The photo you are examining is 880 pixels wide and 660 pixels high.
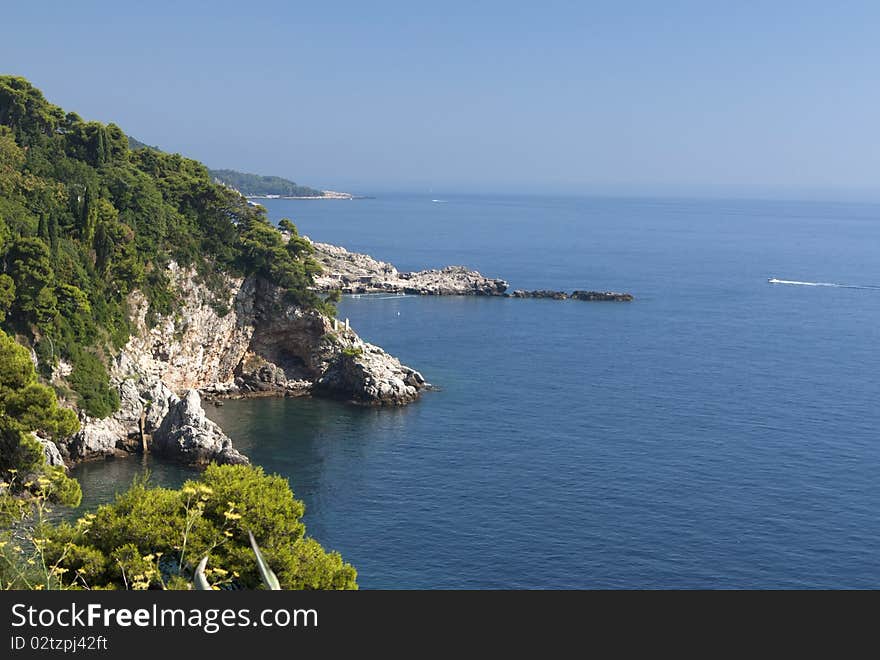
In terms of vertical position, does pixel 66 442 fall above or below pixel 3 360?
below

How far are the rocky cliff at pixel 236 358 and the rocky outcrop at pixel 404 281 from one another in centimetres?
5436

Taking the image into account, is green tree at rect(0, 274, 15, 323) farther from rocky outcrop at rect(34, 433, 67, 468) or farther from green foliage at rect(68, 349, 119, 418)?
rocky outcrop at rect(34, 433, 67, 468)

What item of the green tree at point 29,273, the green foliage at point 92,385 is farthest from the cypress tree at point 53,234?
the green foliage at point 92,385

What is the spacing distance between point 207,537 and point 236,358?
53934 millimetres

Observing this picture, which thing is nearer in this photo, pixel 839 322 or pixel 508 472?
pixel 508 472

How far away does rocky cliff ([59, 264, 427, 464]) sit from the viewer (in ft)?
210

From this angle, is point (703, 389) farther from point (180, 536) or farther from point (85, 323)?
point (180, 536)

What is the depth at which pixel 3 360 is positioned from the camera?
38469 mm

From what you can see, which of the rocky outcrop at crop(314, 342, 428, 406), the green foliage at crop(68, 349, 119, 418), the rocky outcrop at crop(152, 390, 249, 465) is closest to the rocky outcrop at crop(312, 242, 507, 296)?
the rocky outcrop at crop(314, 342, 428, 406)

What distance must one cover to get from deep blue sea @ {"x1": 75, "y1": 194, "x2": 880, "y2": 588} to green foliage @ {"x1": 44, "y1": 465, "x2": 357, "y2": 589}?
15963 mm

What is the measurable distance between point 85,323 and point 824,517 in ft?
161

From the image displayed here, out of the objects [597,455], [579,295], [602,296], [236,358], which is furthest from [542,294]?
[597,455]

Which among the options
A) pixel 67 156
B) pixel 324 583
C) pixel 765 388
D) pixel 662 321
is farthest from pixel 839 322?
pixel 324 583

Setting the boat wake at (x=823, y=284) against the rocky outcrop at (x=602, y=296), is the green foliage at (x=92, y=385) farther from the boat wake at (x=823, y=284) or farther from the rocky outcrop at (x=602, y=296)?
the boat wake at (x=823, y=284)
